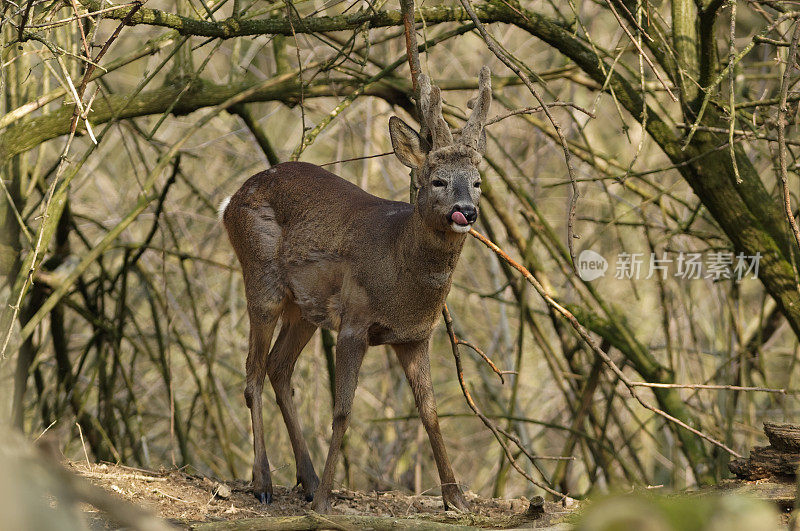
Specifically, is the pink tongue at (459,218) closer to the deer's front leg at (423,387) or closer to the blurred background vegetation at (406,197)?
the blurred background vegetation at (406,197)

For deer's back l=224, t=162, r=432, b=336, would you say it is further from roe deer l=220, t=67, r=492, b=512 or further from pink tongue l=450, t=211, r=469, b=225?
pink tongue l=450, t=211, r=469, b=225

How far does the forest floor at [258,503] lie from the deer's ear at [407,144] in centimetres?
186

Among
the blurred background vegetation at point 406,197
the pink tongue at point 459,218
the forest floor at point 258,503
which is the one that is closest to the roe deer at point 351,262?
the pink tongue at point 459,218

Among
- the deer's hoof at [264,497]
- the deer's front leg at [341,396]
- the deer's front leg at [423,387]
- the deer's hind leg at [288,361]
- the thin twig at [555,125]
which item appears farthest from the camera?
the deer's hind leg at [288,361]

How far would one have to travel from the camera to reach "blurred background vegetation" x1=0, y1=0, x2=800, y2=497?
19.7 ft

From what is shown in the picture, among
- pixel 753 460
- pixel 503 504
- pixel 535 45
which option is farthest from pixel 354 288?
pixel 535 45

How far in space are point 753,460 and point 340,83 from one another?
13.8ft

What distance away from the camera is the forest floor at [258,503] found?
4852 millimetres

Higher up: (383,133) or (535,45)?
(535,45)

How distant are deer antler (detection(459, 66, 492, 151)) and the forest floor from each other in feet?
6.05

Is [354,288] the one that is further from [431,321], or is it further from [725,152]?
[725,152]

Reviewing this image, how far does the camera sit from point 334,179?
632cm

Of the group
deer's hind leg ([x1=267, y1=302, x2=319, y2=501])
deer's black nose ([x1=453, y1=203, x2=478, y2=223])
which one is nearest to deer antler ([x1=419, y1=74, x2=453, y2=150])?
deer's black nose ([x1=453, y1=203, x2=478, y2=223])

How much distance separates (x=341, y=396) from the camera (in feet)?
17.8
